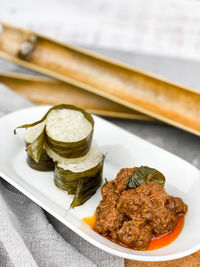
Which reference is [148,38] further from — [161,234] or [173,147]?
[161,234]

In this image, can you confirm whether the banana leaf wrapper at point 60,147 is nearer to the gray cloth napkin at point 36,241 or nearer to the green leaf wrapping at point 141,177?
the gray cloth napkin at point 36,241

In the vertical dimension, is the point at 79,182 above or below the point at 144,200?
below

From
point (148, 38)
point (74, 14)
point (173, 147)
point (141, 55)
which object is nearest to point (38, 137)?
point (173, 147)

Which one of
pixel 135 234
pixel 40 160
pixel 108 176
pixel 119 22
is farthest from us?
pixel 119 22

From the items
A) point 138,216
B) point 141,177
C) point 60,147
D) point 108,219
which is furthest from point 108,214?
point 60,147

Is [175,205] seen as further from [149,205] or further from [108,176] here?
[108,176]

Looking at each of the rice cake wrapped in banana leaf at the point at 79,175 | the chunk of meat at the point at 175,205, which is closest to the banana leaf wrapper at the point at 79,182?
the rice cake wrapped in banana leaf at the point at 79,175
